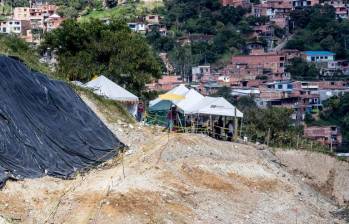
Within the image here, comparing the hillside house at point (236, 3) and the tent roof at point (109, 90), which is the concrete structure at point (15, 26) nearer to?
the hillside house at point (236, 3)

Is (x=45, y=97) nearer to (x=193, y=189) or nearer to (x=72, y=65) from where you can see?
(x=193, y=189)

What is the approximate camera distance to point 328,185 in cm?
2705

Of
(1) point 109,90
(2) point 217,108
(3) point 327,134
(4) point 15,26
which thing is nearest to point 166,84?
(3) point 327,134

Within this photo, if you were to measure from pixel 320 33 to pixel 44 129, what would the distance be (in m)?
75.8

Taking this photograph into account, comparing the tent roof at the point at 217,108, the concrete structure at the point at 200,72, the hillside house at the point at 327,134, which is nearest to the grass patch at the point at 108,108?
the tent roof at the point at 217,108

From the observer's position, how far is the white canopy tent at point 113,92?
99.5 feet

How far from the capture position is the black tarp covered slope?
2059cm

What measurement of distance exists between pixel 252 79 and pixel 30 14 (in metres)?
33.3

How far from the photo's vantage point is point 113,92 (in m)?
30.8

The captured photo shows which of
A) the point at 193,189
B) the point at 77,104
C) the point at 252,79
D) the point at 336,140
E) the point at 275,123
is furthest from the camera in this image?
the point at 252,79

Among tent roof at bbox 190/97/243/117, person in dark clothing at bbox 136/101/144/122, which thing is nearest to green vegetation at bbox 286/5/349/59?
person in dark clothing at bbox 136/101/144/122

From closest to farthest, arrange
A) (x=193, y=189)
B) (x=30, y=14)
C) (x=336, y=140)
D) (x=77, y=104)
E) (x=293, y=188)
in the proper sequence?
1. (x=193, y=189)
2. (x=293, y=188)
3. (x=77, y=104)
4. (x=336, y=140)
5. (x=30, y=14)

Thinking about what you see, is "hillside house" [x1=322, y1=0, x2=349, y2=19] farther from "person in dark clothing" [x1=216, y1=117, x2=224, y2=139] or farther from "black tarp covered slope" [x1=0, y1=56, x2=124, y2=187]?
"black tarp covered slope" [x1=0, y1=56, x2=124, y2=187]

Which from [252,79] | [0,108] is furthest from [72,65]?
[252,79]
